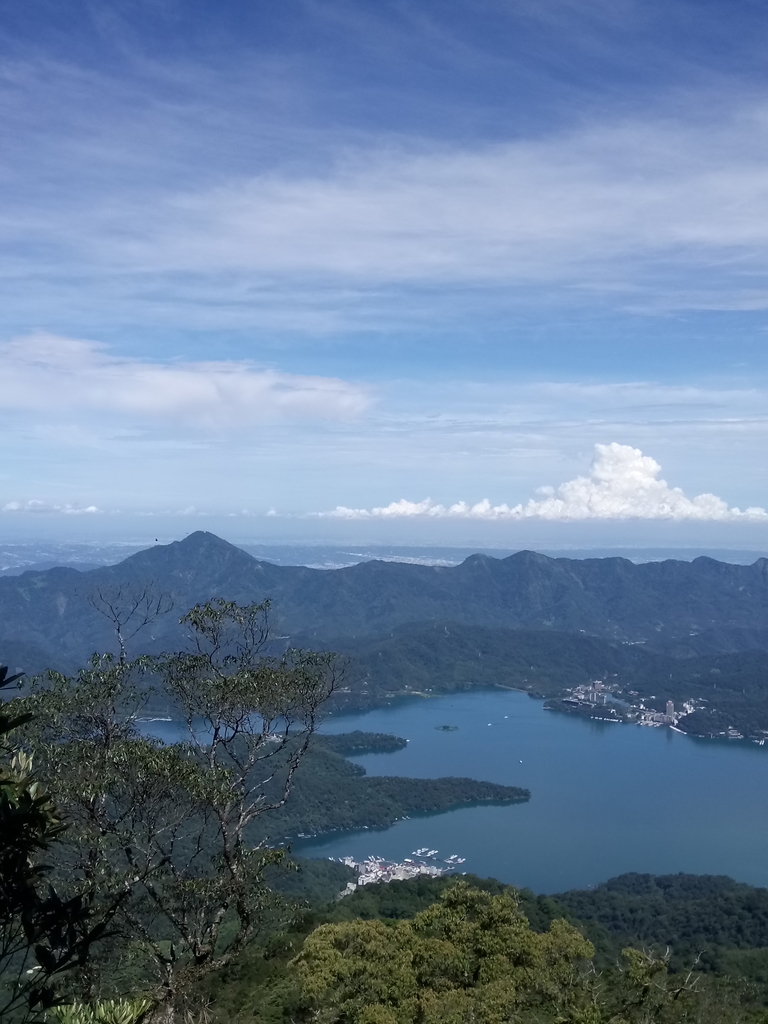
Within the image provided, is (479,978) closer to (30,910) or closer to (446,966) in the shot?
(446,966)

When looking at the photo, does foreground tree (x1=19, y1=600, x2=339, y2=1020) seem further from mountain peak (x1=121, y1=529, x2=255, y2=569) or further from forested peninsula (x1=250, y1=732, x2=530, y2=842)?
mountain peak (x1=121, y1=529, x2=255, y2=569)

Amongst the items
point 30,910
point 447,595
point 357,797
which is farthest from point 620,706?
point 30,910

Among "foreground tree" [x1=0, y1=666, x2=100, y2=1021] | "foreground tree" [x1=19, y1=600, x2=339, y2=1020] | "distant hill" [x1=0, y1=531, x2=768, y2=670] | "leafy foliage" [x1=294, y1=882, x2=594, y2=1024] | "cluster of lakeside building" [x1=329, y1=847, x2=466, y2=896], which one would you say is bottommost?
"cluster of lakeside building" [x1=329, y1=847, x2=466, y2=896]

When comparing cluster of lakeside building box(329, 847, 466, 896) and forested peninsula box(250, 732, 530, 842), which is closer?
cluster of lakeside building box(329, 847, 466, 896)

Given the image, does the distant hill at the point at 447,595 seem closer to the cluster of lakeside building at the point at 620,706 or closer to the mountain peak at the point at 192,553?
the mountain peak at the point at 192,553

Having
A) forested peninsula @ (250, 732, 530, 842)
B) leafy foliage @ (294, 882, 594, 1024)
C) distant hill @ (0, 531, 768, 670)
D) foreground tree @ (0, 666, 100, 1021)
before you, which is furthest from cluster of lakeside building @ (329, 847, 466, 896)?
distant hill @ (0, 531, 768, 670)

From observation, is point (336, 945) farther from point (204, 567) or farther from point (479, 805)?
point (204, 567)

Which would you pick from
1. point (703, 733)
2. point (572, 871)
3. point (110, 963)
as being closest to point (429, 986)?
point (110, 963)
